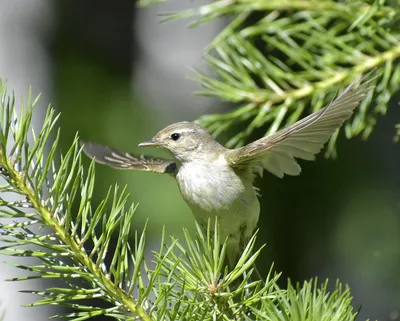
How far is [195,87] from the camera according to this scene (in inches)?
166

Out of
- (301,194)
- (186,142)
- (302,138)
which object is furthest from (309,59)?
(301,194)

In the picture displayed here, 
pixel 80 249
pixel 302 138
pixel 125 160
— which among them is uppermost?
pixel 125 160

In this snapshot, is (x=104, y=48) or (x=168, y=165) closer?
(x=168, y=165)

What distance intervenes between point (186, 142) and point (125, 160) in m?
0.22

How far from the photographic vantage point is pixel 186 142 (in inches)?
90.6

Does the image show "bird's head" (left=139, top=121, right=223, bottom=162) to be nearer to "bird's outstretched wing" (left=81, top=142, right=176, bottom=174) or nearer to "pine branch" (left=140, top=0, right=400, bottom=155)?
"bird's outstretched wing" (left=81, top=142, right=176, bottom=174)

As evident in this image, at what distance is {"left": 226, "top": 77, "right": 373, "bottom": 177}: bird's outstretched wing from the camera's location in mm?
1431

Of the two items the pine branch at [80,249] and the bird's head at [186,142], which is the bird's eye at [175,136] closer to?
the bird's head at [186,142]

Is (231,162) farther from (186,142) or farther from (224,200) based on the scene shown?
(186,142)

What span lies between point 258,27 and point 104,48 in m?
2.41

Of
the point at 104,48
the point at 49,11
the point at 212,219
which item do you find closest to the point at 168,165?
the point at 212,219

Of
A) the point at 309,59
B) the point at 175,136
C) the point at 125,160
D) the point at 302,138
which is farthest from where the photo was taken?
the point at 175,136

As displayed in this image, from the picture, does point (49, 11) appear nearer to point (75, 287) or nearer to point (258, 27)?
point (258, 27)

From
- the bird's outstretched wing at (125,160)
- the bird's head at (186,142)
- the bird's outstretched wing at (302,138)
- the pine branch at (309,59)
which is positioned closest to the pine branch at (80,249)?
the bird's outstretched wing at (302,138)
